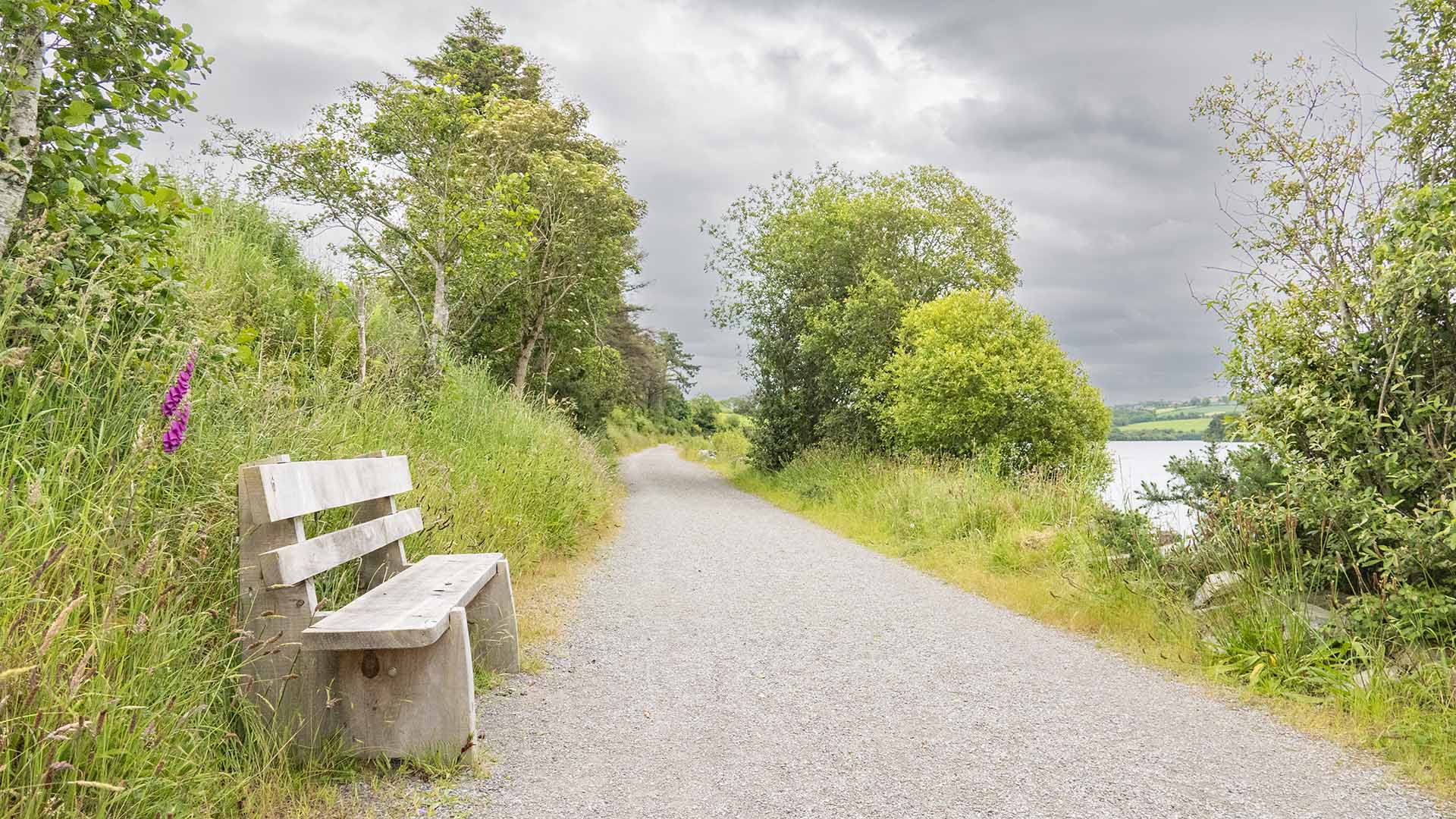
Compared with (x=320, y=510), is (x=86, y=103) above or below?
above

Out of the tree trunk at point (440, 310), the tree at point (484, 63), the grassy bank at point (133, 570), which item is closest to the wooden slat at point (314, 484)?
the grassy bank at point (133, 570)

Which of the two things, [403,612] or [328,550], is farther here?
[328,550]

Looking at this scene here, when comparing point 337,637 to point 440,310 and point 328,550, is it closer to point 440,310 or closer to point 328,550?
point 328,550

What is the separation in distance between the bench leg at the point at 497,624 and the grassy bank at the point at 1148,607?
4053 millimetres

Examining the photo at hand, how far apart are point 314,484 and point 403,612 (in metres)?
0.68

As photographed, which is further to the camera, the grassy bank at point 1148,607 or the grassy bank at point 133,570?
the grassy bank at point 1148,607

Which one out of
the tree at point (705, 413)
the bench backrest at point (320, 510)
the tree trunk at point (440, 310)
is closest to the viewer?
the bench backrest at point (320, 510)

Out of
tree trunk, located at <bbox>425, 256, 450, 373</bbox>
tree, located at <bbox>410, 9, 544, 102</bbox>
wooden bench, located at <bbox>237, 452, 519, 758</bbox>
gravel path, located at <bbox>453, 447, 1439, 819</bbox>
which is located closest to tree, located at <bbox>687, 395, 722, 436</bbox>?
tree, located at <bbox>410, 9, 544, 102</bbox>

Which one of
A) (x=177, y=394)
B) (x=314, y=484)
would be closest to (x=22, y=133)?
(x=177, y=394)

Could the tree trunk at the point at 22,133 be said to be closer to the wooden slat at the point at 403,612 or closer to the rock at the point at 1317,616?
the wooden slat at the point at 403,612

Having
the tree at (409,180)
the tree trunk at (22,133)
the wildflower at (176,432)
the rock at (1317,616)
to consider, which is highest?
the tree at (409,180)

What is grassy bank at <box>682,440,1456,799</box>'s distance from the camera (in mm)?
3523

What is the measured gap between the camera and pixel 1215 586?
4.86 meters

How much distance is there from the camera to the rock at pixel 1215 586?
4766mm
